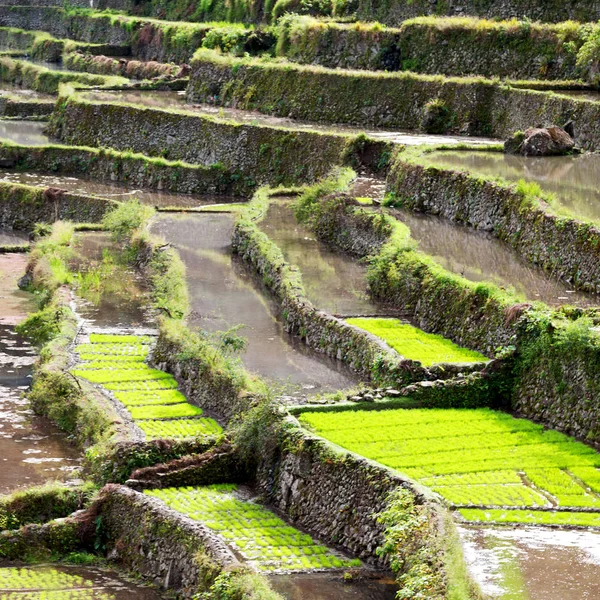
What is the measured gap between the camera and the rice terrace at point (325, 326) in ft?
70.4

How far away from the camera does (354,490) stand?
2200 centimetres

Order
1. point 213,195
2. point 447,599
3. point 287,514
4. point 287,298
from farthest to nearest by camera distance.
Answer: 1. point 213,195
2. point 287,298
3. point 287,514
4. point 447,599

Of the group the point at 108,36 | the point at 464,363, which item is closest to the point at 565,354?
the point at 464,363

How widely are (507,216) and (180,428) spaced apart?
12209 millimetres

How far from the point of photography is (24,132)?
6500cm

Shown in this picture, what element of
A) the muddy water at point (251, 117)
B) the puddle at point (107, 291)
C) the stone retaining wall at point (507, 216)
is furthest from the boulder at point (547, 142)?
the puddle at point (107, 291)

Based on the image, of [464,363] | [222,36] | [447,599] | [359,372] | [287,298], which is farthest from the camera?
[222,36]

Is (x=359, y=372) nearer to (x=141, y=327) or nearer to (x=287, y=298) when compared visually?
(x=287, y=298)

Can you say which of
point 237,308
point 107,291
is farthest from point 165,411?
point 107,291

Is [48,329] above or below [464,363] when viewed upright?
below

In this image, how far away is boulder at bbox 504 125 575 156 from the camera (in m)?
42.2

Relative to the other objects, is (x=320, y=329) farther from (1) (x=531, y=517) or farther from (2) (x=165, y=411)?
(1) (x=531, y=517)

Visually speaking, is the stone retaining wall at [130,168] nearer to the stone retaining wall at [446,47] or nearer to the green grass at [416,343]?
the stone retaining wall at [446,47]

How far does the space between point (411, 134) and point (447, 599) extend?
34.0 metres
